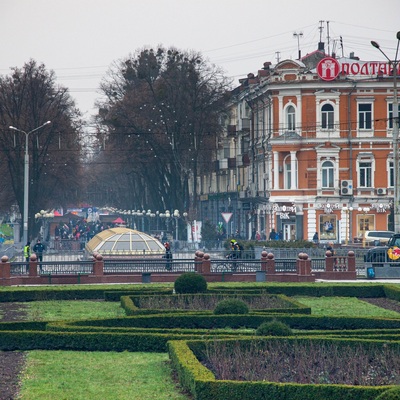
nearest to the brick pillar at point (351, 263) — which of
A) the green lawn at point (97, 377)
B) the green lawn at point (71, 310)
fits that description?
the green lawn at point (71, 310)

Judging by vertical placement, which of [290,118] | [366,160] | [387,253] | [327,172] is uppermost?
[290,118]

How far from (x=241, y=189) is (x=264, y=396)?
258ft

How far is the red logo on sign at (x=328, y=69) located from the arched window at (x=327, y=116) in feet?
8.42

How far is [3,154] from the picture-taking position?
85062 millimetres

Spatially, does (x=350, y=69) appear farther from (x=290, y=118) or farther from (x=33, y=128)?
(x=33, y=128)

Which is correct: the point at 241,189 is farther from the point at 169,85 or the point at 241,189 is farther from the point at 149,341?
the point at 149,341

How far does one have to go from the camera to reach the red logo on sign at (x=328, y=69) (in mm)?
77812

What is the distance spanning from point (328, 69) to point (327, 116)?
145 inches

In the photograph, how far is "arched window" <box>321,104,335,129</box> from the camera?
79.8 meters

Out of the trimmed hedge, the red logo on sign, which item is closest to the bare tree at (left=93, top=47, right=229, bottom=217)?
the red logo on sign

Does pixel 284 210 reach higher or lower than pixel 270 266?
higher

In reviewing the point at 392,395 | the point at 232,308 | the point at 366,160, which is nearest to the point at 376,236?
the point at 366,160

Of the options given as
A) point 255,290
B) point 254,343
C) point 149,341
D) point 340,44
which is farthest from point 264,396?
point 340,44

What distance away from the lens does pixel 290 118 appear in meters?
80.6
